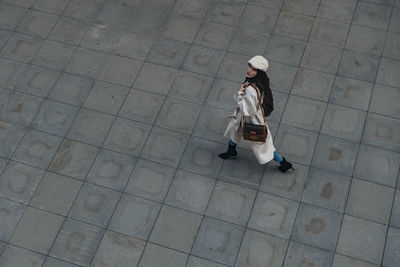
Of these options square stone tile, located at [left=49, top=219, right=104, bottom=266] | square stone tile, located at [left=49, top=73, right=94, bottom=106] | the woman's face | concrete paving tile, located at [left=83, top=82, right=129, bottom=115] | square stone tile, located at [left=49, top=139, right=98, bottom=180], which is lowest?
square stone tile, located at [left=49, top=219, right=104, bottom=266]

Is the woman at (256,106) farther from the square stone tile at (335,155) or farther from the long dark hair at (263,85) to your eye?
the square stone tile at (335,155)

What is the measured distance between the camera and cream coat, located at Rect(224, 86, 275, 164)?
6.99 meters

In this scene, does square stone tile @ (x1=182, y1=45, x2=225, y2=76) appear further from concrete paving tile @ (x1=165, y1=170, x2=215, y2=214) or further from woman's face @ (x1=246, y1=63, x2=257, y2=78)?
woman's face @ (x1=246, y1=63, x2=257, y2=78)

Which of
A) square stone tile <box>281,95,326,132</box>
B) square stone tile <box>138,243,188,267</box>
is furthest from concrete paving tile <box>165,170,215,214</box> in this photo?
square stone tile <box>281,95,326,132</box>

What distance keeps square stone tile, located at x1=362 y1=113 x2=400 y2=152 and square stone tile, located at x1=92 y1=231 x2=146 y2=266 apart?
12.9 feet

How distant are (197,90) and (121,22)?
2.33m

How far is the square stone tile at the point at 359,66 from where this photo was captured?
932 cm

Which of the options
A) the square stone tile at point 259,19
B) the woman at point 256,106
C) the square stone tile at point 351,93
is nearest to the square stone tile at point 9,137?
the woman at point 256,106

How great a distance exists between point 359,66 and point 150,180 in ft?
13.9

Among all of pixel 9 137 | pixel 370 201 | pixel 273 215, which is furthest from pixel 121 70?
pixel 370 201

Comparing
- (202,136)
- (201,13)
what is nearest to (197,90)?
(202,136)

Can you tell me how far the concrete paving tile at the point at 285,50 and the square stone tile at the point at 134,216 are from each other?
3.61 metres

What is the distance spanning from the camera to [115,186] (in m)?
8.15

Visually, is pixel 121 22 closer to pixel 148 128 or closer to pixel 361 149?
pixel 148 128
